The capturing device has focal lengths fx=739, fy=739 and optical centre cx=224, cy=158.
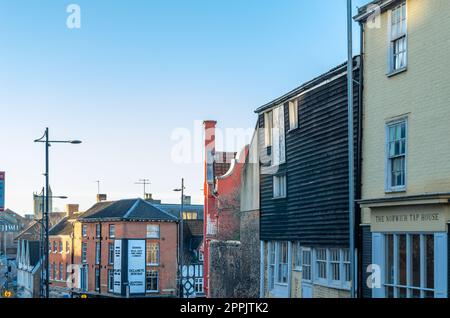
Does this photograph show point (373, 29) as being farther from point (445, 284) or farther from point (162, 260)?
point (162, 260)

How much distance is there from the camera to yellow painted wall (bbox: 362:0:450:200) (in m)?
18.1

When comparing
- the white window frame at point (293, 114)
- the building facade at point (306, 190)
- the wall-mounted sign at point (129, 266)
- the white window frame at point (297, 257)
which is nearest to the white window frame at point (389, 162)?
the building facade at point (306, 190)

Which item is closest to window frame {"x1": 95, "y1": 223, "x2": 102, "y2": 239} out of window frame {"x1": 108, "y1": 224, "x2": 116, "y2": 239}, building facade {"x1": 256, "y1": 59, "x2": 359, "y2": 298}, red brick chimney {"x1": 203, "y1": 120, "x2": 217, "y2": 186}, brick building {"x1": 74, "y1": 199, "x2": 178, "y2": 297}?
brick building {"x1": 74, "y1": 199, "x2": 178, "y2": 297}

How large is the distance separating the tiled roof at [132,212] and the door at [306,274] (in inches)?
1865

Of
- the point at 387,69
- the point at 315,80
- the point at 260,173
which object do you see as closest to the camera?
the point at 387,69

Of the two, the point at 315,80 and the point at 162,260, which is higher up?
the point at 315,80

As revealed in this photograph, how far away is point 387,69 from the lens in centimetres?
2081

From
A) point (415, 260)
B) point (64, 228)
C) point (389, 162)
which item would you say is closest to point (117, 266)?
point (64, 228)

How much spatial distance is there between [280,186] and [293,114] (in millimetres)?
3235

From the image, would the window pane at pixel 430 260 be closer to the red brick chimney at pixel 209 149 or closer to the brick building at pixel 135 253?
the red brick chimney at pixel 209 149

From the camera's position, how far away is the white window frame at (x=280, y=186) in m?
28.8

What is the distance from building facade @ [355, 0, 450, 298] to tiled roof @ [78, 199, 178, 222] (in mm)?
53070
